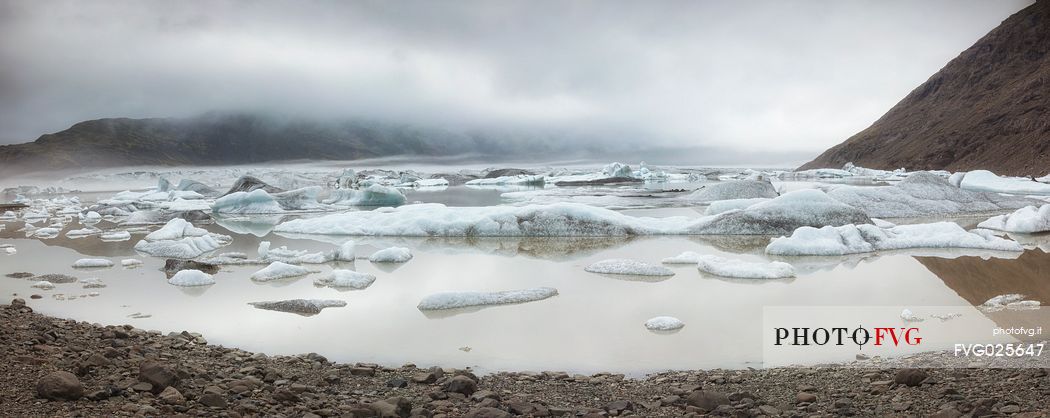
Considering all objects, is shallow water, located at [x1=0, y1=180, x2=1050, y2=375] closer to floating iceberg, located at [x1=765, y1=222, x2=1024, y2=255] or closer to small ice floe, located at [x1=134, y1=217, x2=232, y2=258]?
floating iceberg, located at [x1=765, y1=222, x2=1024, y2=255]

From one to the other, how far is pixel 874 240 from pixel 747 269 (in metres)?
3.40

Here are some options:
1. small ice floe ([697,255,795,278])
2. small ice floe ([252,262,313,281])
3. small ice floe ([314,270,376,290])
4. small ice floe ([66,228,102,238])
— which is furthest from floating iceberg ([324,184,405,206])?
small ice floe ([697,255,795,278])

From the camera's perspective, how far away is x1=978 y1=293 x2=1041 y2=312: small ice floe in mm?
5523

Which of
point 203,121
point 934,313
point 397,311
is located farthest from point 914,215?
point 203,121

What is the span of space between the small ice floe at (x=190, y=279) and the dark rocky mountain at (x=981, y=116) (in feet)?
172

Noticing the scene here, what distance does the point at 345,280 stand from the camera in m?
7.23

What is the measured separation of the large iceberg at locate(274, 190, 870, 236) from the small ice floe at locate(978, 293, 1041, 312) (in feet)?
19.3

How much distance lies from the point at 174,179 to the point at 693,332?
225 ft

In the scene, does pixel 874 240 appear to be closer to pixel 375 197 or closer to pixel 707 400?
pixel 707 400

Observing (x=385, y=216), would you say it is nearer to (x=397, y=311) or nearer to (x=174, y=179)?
(x=397, y=311)

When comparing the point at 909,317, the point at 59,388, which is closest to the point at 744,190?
the point at 909,317

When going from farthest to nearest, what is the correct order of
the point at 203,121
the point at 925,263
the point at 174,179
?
the point at 203,121, the point at 174,179, the point at 925,263

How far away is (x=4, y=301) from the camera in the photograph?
6.36 m

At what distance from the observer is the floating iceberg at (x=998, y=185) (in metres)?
24.9
